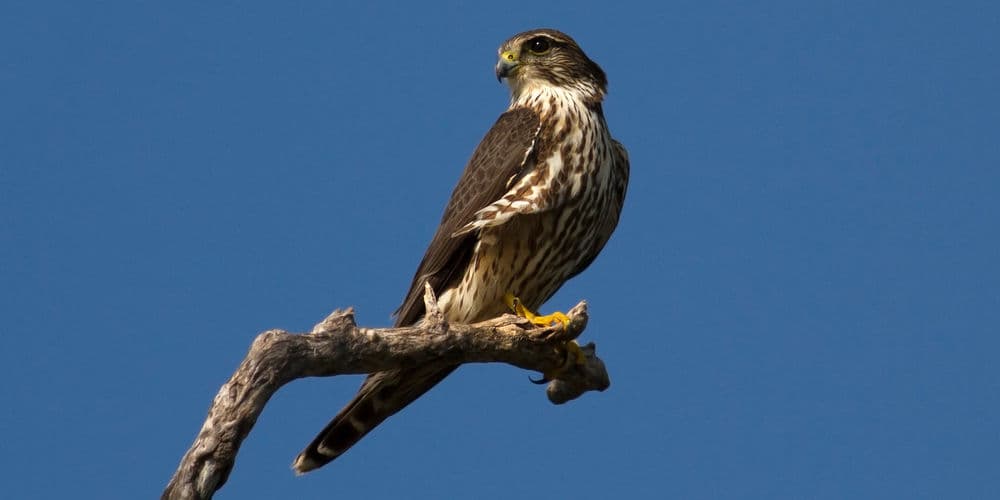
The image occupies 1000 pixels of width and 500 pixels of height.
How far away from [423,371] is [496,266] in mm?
531

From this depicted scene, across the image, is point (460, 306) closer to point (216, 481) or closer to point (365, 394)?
point (365, 394)

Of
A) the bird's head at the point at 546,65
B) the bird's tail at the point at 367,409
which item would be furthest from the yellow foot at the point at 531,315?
the bird's head at the point at 546,65

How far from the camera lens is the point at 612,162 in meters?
6.13

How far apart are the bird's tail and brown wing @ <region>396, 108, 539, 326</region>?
26 centimetres

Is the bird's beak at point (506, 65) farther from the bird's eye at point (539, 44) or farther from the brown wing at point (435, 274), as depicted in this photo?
the brown wing at point (435, 274)

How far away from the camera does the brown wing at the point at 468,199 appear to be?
19.0 ft

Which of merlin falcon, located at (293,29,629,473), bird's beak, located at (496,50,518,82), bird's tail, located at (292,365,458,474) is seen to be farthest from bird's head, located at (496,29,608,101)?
bird's tail, located at (292,365,458,474)

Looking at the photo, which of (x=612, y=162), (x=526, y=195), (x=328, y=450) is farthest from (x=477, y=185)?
(x=328, y=450)

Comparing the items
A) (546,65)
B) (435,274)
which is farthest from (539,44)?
(435,274)

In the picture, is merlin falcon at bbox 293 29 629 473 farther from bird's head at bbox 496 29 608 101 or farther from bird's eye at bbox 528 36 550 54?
bird's eye at bbox 528 36 550 54

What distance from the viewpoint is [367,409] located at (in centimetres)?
582

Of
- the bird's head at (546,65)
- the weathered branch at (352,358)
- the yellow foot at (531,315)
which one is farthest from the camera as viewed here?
the bird's head at (546,65)

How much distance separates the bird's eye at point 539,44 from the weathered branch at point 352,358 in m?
1.40

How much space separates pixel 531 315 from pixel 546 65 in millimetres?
1201
